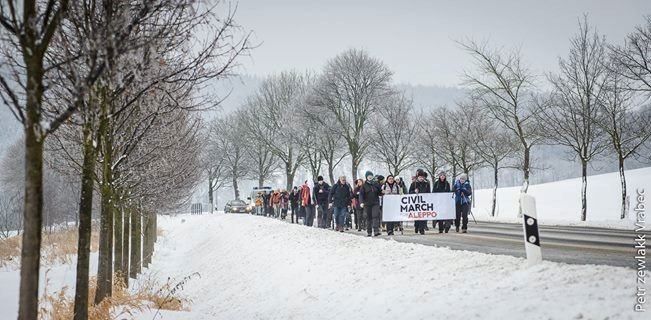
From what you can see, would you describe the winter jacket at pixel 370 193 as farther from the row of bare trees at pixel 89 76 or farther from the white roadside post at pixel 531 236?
the white roadside post at pixel 531 236

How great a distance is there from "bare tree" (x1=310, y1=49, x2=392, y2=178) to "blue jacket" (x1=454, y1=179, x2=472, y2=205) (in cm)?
2192

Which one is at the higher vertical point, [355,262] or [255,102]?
[255,102]

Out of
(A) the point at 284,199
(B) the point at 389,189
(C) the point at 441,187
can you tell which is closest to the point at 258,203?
(A) the point at 284,199

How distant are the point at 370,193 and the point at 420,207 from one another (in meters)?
1.91

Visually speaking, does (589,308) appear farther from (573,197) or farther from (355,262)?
(573,197)

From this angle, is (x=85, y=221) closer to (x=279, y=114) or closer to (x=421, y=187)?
(x=421, y=187)

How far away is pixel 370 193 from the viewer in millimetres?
16375

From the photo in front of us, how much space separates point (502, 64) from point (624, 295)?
1098 inches

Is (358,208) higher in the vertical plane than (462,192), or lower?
lower

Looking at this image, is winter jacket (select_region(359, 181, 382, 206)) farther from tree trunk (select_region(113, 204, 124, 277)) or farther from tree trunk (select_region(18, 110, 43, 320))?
tree trunk (select_region(18, 110, 43, 320))

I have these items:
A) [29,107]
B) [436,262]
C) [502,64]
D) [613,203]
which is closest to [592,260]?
[436,262]

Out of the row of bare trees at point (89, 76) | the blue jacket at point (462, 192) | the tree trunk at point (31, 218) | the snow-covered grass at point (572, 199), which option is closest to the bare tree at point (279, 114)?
the snow-covered grass at point (572, 199)

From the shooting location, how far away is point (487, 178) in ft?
466

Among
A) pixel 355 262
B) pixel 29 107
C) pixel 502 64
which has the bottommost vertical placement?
pixel 355 262
